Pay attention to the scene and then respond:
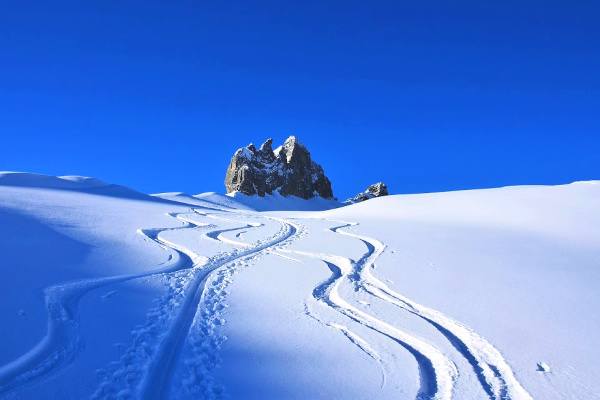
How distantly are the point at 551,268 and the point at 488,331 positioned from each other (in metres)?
4.73

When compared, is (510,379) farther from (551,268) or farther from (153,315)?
(551,268)

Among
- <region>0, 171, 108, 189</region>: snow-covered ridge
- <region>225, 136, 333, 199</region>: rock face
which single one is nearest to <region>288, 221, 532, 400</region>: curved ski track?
<region>0, 171, 108, 189</region>: snow-covered ridge

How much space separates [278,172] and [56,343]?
257 feet

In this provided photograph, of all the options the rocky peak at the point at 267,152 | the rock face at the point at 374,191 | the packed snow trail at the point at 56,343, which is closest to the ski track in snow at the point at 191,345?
the packed snow trail at the point at 56,343

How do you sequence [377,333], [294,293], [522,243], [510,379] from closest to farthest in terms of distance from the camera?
[510,379], [377,333], [294,293], [522,243]

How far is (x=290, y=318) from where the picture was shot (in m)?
5.51

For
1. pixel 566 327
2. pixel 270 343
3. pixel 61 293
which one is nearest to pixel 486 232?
pixel 566 327

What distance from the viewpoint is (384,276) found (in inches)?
313

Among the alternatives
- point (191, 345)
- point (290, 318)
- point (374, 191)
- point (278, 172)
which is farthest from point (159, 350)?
point (374, 191)

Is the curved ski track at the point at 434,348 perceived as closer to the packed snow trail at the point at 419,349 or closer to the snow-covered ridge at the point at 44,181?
the packed snow trail at the point at 419,349

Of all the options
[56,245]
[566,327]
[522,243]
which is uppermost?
[522,243]

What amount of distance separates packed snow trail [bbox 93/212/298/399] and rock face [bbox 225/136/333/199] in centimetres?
6834

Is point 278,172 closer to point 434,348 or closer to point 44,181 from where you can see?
point 44,181

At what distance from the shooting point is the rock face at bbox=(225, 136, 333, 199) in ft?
252
